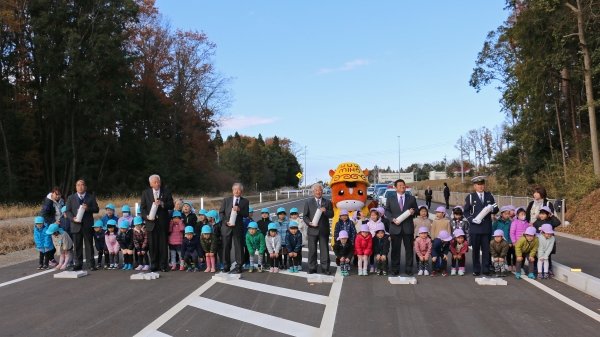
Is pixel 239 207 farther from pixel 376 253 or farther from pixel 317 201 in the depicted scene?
pixel 376 253

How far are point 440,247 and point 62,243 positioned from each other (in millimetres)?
8070

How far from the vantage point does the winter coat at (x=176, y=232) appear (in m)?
11.0

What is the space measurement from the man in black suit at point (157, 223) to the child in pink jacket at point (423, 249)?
5.15 meters

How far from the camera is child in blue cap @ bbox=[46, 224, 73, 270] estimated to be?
439 inches

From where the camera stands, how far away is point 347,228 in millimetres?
10742

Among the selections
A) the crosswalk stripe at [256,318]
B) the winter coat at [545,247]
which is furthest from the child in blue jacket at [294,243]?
the winter coat at [545,247]

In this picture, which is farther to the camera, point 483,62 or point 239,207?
point 483,62

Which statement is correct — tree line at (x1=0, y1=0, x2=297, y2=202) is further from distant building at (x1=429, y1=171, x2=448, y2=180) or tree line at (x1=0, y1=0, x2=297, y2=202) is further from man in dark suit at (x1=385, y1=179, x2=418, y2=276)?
distant building at (x1=429, y1=171, x2=448, y2=180)

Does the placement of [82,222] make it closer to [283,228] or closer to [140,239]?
[140,239]

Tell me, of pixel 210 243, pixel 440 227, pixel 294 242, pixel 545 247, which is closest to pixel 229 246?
pixel 210 243

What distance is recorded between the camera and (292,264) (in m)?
→ 11.1

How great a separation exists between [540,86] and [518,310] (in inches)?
853

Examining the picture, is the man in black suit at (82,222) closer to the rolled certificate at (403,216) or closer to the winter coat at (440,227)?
the rolled certificate at (403,216)

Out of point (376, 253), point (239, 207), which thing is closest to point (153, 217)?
point (239, 207)
